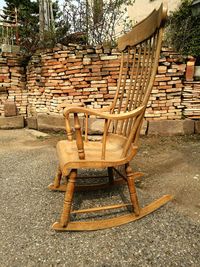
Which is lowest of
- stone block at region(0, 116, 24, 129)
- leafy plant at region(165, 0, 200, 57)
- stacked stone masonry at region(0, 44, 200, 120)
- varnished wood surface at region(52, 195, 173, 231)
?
varnished wood surface at region(52, 195, 173, 231)

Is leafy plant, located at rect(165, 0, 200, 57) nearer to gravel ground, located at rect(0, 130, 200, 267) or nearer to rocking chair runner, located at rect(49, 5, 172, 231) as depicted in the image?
rocking chair runner, located at rect(49, 5, 172, 231)

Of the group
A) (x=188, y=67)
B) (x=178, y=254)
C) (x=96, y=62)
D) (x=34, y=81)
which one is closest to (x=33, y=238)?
(x=178, y=254)

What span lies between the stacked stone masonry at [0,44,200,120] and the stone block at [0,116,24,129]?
656 mm

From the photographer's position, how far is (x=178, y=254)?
1538mm

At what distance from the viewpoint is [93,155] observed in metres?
1.86

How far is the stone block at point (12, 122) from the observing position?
5.26 metres

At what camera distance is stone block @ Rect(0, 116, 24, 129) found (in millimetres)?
5259

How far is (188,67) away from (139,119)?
9.70 feet

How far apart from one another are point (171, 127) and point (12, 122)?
10.3 ft

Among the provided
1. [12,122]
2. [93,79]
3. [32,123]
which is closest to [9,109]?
[12,122]

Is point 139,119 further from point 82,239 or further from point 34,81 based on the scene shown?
point 34,81

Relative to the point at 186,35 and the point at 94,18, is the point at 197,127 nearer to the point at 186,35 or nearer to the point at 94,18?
the point at 94,18

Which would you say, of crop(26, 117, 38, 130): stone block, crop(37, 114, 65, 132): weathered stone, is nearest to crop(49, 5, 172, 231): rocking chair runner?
crop(37, 114, 65, 132): weathered stone

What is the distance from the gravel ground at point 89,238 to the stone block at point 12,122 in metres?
3.04
